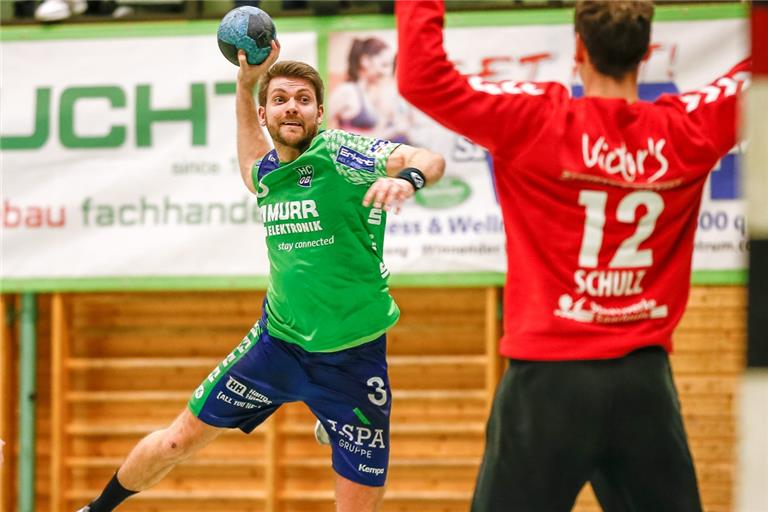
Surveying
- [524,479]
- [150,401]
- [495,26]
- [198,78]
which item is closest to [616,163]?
[524,479]

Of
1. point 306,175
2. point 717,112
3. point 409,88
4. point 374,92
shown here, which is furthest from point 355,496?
point 374,92

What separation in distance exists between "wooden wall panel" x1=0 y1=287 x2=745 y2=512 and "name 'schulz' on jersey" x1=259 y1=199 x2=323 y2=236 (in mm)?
3336

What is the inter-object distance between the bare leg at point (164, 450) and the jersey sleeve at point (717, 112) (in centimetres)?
253

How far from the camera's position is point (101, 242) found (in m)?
7.71

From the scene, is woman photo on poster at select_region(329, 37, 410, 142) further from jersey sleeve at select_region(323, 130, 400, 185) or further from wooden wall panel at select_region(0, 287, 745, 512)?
jersey sleeve at select_region(323, 130, 400, 185)

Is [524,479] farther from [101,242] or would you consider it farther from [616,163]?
[101,242]

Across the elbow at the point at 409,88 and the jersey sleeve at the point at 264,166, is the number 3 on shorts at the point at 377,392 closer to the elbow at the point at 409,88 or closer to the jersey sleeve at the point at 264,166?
the jersey sleeve at the point at 264,166

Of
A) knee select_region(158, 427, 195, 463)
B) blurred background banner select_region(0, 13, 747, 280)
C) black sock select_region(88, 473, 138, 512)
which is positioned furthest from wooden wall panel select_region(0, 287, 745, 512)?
knee select_region(158, 427, 195, 463)

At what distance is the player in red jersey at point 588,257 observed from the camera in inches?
102

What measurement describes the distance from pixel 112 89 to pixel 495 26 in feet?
9.02

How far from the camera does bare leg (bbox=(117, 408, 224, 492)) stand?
178 inches

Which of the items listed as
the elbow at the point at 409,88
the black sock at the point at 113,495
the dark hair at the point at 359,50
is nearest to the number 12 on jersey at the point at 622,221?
the elbow at the point at 409,88

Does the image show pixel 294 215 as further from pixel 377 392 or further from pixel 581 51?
pixel 581 51

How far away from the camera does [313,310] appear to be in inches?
171
